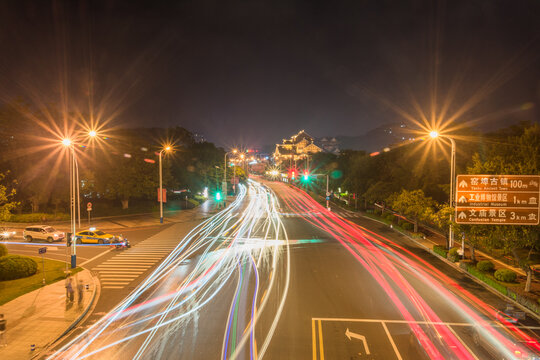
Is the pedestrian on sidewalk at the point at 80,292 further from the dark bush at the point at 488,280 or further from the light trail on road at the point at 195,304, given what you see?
the dark bush at the point at 488,280

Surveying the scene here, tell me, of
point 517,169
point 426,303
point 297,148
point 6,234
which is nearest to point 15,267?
point 6,234

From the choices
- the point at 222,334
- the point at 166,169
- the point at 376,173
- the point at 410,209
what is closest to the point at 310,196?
the point at 376,173

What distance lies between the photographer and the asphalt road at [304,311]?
11.3 meters

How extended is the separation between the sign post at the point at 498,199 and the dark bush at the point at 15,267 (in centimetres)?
2398

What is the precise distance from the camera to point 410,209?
101ft

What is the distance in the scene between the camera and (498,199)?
49.3ft

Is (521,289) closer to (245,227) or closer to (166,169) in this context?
(245,227)

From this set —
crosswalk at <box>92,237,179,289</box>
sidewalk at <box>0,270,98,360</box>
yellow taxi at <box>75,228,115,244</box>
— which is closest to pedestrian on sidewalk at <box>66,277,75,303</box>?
sidewalk at <box>0,270,98,360</box>

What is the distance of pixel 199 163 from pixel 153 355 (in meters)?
56.8

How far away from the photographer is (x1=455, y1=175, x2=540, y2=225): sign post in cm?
1466

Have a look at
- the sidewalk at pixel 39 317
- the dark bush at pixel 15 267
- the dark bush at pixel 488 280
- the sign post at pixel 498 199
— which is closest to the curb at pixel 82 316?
the sidewalk at pixel 39 317

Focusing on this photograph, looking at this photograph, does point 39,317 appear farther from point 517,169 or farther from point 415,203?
point 415,203

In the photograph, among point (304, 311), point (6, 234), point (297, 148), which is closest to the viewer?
point (304, 311)

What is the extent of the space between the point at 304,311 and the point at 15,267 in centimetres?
1698
